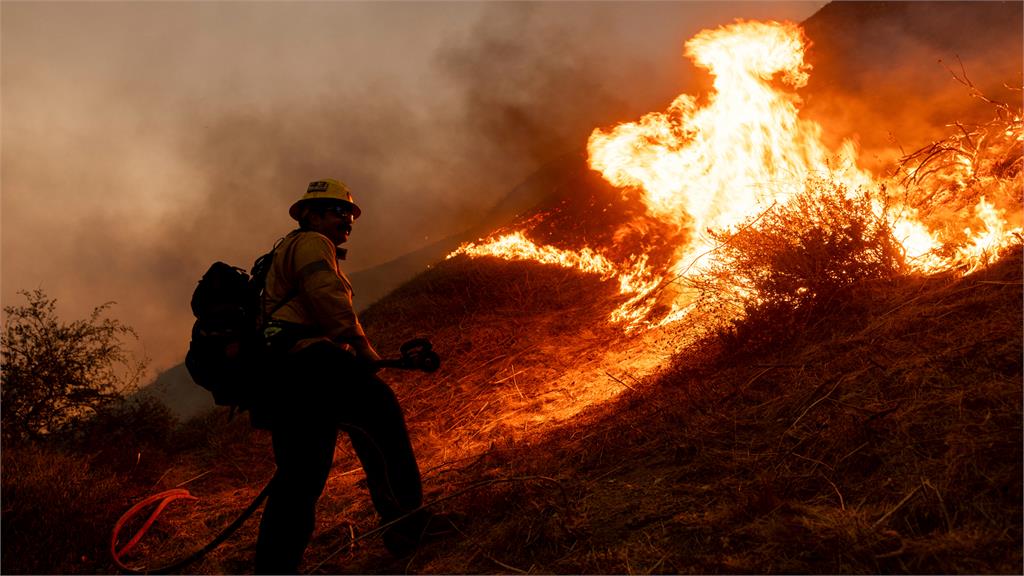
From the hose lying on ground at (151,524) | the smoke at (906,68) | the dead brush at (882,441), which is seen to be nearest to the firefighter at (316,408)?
the hose lying on ground at (151,524)

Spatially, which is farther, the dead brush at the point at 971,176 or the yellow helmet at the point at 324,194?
the dead brush at the point at 971,176

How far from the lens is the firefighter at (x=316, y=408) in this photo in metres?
3.34

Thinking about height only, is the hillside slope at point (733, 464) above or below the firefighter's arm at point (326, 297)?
below

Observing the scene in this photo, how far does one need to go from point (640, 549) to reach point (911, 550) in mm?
1180

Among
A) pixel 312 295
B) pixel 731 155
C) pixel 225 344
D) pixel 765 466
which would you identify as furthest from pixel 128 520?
pixel 731 155

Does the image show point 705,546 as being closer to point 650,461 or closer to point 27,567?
point 650,461

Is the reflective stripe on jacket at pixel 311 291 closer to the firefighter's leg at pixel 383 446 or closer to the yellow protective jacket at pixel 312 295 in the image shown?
the yellow protective jacket at pixel 312 295

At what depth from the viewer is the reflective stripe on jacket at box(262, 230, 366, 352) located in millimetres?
3688

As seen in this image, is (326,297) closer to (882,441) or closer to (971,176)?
(882,441)

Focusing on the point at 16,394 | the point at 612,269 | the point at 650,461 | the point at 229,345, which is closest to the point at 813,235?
the point at 650,461

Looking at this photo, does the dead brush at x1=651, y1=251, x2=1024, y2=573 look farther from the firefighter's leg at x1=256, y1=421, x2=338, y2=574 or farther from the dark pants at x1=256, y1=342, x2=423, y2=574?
the firefighter's leg at x1=256, y1=421, x2=338, y2=574

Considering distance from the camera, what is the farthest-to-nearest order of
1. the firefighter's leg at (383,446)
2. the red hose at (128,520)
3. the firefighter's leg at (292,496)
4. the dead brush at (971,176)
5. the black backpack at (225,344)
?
1. the dead brush at (971,176)
2. the red hose at (128,520)
3. the firefighter's leg at (383,446)
4. the black backpack at (225,344)
5. the firefighter's leg at (292,496)

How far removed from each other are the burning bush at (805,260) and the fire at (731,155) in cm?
29

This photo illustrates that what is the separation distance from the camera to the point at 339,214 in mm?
4270
